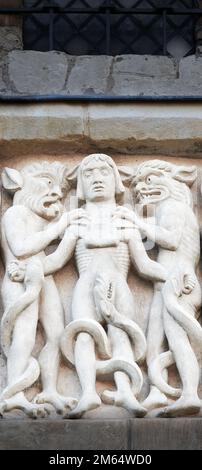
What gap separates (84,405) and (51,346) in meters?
0.31

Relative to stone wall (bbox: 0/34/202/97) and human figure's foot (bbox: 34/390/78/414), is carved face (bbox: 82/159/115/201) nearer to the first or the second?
stone wall (bbox: 0/34/202/97)

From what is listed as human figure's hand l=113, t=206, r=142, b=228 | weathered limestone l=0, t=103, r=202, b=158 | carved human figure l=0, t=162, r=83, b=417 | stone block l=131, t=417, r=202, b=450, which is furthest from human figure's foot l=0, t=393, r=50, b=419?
weathered limestone l=0, t=103, r=202, b=158

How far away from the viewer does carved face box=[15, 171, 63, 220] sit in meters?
6.73

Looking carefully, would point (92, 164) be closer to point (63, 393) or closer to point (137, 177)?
point (137, 177)

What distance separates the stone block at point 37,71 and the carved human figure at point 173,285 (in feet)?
1.94

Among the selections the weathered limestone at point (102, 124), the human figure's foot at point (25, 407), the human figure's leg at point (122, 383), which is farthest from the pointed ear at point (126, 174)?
the human figure's foot at point (25, 407)

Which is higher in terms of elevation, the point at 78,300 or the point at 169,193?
the point at 169,193

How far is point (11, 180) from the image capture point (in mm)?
6812

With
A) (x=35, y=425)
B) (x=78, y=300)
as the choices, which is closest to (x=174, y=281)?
(x=78, y=300)

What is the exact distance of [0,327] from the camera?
650cm

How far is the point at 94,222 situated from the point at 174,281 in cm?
41

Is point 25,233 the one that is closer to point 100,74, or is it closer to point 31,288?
point 31,288
